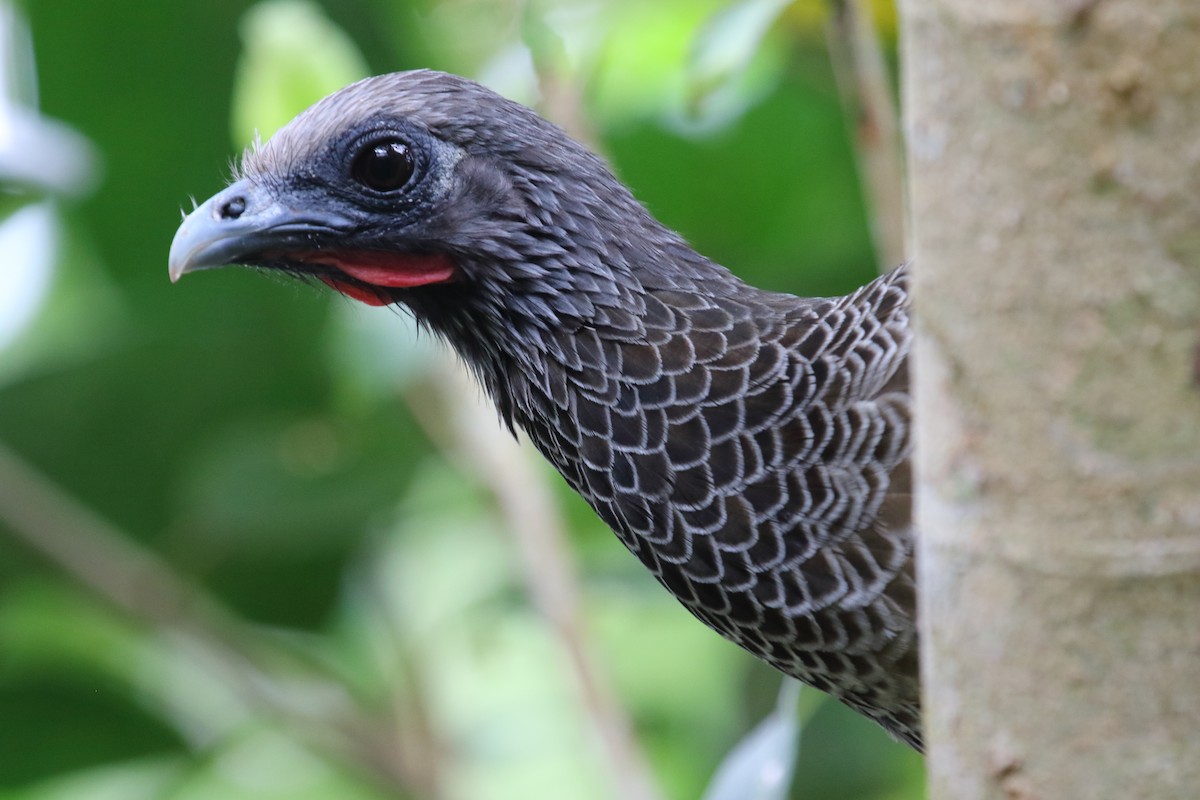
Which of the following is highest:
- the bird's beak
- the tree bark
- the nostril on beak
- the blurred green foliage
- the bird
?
the blurred green foliage

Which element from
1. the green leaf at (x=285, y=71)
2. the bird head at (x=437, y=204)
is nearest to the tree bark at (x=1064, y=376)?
the bird head at (x=437, y=204)

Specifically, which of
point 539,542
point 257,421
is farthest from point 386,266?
point 257,421

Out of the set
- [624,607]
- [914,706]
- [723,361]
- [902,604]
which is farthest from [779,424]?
[624,607]

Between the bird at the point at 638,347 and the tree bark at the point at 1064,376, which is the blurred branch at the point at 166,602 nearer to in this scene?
the bird at the point at 638,347

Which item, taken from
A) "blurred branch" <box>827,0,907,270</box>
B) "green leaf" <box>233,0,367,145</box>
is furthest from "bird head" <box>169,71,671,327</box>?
"green leaf" <box>233,0,367,145</box>

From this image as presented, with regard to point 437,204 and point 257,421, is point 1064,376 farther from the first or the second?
point 257,421

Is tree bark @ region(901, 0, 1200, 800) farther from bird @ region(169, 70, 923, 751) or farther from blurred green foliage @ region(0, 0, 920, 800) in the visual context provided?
blurred green foliage @ region(0, 0, 920, 800)

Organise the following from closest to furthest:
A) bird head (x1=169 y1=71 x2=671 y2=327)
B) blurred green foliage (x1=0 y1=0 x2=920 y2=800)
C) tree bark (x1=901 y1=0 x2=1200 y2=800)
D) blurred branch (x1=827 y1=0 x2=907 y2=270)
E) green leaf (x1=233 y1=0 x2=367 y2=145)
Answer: tree bark (x1=901 y1=0 x2=1200 y2=800), bird head (x1=169 y1=71 x2=671 y2=327), blurred branch (x1=827 y1=0 x2=907 y2=270), green leaf (x1=233 y1=0 x2=367 y2=145), blurred green foliage (x1=0 y1=0 x2=920 y2=800)
